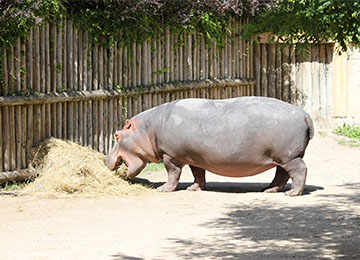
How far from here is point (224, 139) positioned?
8844 millimetres

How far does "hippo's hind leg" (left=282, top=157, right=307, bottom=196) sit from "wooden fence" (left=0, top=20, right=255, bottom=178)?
3405 mm

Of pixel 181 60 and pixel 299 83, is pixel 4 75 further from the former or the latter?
pixel 299 83

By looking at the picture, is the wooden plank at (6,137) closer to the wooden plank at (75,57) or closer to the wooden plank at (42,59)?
the wooden plank at (42,59)

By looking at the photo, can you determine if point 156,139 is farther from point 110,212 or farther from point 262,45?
point 262,45

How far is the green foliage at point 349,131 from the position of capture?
14.2 meters

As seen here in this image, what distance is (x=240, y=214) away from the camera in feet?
25.3

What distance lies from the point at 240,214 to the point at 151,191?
1.93 m

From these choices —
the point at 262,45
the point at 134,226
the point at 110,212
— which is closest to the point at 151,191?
the point at 110,212

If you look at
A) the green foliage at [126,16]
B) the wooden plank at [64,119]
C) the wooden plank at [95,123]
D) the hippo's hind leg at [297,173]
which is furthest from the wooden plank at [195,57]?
the hippo's hind leg at [297,173]

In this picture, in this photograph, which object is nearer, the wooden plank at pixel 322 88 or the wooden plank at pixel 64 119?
the wooden plank at pixel 64 119

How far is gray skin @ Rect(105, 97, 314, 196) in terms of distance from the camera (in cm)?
877

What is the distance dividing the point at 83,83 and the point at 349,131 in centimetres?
631

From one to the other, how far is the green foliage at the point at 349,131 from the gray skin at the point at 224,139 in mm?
5535

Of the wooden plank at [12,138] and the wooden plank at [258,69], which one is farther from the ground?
the wooden plank at [258,69]
